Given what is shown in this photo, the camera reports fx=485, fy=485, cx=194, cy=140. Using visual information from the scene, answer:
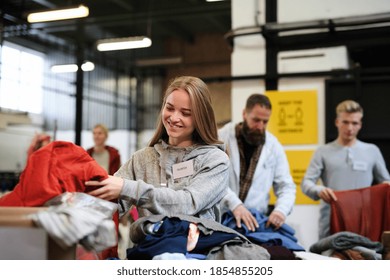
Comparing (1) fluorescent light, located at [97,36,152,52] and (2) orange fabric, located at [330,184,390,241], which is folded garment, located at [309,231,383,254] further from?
(1) fluorescent light, located at [97,36,152,52]

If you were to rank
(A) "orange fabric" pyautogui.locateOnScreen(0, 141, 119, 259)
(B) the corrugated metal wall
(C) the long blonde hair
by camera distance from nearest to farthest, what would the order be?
(A) "orange fabric" pyautogui.locateOnScreen(0, 141, 119, 259)
(C) the long blonde hair
(B) the corrugated metal wall

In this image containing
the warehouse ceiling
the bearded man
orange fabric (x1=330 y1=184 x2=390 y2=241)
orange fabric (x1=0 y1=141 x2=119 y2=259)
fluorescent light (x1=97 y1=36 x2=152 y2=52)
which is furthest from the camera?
the warehouse ceiling

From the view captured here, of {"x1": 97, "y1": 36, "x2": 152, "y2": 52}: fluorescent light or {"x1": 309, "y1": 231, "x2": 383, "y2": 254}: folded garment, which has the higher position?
{"x1": 97, "y1": 36, "x2": 152, "y2": 52}: fluorescent light

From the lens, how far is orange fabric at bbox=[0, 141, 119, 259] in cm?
107

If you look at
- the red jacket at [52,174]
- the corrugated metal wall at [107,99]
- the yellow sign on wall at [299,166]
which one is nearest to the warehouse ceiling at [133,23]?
the corrugated metal wall at [107,99]

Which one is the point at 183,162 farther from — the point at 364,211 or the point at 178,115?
the point at 364,211

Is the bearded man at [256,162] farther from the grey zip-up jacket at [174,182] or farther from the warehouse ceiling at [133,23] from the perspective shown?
the warehouse ceiling at [133,23]

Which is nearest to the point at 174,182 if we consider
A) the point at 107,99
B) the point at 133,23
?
the point at 133,23

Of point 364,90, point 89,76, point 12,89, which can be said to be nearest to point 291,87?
point 364,90

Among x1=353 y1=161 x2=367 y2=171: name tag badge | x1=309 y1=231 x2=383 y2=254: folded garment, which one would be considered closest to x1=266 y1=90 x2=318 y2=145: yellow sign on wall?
x1=353 y1=161 x2=367 y2=171: name tag badge

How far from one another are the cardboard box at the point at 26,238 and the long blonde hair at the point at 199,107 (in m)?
0.49

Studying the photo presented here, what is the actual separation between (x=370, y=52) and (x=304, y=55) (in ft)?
1.77

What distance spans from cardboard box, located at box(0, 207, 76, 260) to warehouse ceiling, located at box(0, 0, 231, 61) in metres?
5.02
